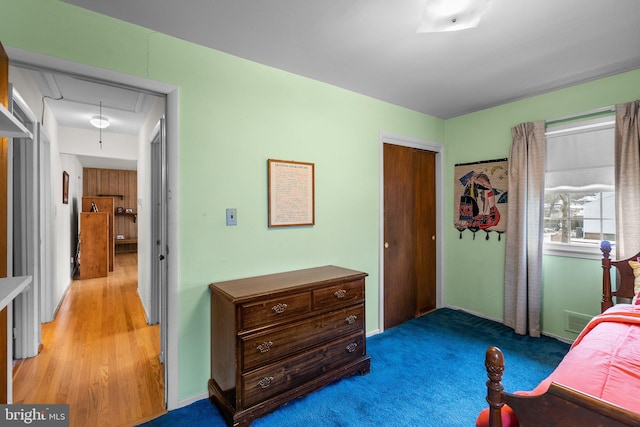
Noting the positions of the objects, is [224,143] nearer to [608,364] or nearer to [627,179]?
[608,364]

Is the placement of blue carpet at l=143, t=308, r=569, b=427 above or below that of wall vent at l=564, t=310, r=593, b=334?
below

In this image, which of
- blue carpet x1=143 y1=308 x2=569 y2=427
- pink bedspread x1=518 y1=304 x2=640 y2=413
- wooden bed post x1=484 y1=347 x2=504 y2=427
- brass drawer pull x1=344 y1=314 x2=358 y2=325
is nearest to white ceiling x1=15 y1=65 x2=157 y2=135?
brass drawer pull x1=344 y1=314 x2=358 y2=325

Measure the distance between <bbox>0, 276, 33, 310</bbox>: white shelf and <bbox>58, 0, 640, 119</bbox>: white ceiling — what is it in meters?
1.54

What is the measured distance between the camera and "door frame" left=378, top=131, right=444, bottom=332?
10.7ft

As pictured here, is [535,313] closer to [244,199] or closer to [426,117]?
[426,117]

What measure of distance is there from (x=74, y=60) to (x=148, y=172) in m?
1.79

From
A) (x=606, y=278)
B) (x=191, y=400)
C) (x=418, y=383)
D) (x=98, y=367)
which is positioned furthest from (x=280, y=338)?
(x=606, y=278)

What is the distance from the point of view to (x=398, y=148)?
3.48 meters

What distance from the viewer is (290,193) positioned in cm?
260

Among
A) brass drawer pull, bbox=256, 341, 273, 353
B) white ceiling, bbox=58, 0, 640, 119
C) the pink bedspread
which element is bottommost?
brass drawer pull, bbox=256, 341, 273, 353

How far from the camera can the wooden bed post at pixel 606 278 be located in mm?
2479

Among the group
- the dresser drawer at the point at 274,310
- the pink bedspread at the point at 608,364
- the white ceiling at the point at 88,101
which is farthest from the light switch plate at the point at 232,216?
the pink bedspread at the point at 608,364

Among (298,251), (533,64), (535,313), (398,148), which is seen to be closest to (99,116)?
(298,251)

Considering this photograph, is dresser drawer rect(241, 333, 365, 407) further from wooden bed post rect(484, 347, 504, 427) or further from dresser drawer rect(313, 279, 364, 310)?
wooden bed post rect(484, 347, 504, 427)
